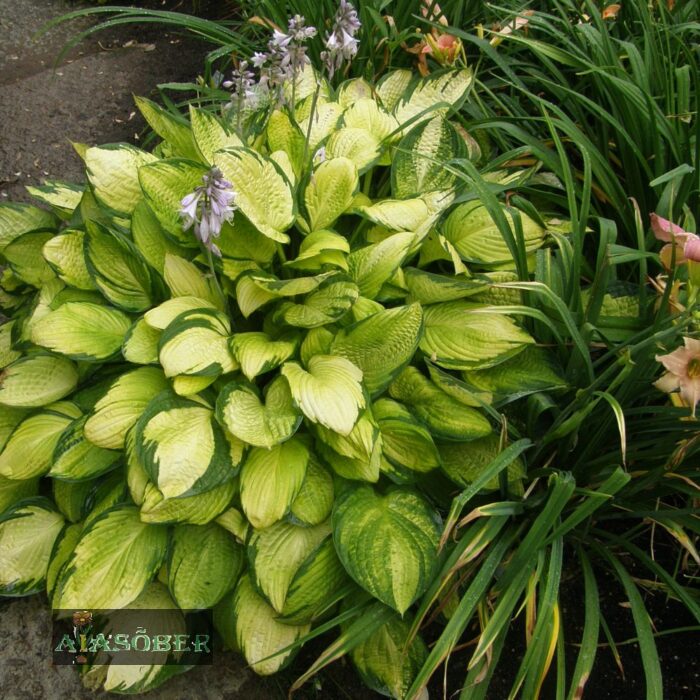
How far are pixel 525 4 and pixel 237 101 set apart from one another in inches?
46.0

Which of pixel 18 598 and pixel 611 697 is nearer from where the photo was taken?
pixel 611 697

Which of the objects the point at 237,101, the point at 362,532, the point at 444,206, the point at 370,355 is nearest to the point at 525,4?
the point at 444,206

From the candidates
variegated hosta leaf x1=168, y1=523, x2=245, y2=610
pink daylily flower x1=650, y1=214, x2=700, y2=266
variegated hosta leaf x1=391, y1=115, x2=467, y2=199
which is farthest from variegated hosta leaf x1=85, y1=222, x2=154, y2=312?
pink daylily flower x1=650, y1=214, x2=700, y2=266

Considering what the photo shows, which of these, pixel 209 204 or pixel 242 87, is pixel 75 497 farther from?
pixel 242 87

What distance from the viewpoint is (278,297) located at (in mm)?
1674

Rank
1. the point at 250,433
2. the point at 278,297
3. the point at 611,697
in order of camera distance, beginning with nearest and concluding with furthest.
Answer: the point at 250,433 → the point at 611,697 → the point at 278,297

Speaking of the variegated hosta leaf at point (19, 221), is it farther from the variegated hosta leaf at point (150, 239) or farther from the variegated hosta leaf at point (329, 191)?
the variegated hosta leaf at point (329, 191)

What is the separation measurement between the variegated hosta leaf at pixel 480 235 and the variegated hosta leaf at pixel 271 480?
0.66 m

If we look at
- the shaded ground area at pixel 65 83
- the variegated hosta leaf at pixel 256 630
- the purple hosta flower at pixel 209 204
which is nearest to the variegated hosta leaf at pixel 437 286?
the purple hosta flower at pixel 209 204

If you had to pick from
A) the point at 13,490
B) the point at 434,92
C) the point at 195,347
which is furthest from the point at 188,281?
the point at 434,92

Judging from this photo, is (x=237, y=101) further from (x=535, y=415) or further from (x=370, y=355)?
(x=535, y=415)

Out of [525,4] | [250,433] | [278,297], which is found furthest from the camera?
[525,4]

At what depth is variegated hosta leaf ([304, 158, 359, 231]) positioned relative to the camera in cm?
170

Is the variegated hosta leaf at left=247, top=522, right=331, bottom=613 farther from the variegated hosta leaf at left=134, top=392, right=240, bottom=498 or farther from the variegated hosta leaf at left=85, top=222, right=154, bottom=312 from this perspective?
the variegated hosta leaf at left=85, top=222, right=154, bottom=312
